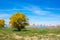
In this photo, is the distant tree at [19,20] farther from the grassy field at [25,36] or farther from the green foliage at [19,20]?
the grassy field at [25,36]

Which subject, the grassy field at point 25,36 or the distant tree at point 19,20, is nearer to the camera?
the grassy field at point 25,36

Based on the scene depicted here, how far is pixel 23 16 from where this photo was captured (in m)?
75.1

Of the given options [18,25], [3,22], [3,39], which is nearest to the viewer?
[3,39]

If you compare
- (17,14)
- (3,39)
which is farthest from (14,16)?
(3,39)

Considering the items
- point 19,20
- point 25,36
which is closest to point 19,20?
point 19,20

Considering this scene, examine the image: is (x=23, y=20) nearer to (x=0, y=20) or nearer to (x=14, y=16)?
(x=14, y=16)

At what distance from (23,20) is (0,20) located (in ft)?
107

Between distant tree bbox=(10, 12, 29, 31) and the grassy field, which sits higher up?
distant tree bbox=(10, 12, 29, 31)

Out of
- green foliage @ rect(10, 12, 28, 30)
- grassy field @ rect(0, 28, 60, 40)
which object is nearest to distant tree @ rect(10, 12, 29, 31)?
green foliage @ rect(10, 12, 28, 30)

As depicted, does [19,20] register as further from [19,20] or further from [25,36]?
[25,36]

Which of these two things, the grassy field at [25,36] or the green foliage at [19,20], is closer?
the grassy field at [25,36]

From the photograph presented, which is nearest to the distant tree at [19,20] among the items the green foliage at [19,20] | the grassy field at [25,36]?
the green foliage at [19,20]

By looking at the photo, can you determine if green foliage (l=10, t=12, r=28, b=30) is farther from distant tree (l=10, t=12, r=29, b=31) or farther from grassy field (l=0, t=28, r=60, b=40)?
grassy field (l=0, t=28, r=60, b=40)

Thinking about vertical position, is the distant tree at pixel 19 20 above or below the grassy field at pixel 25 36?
above
